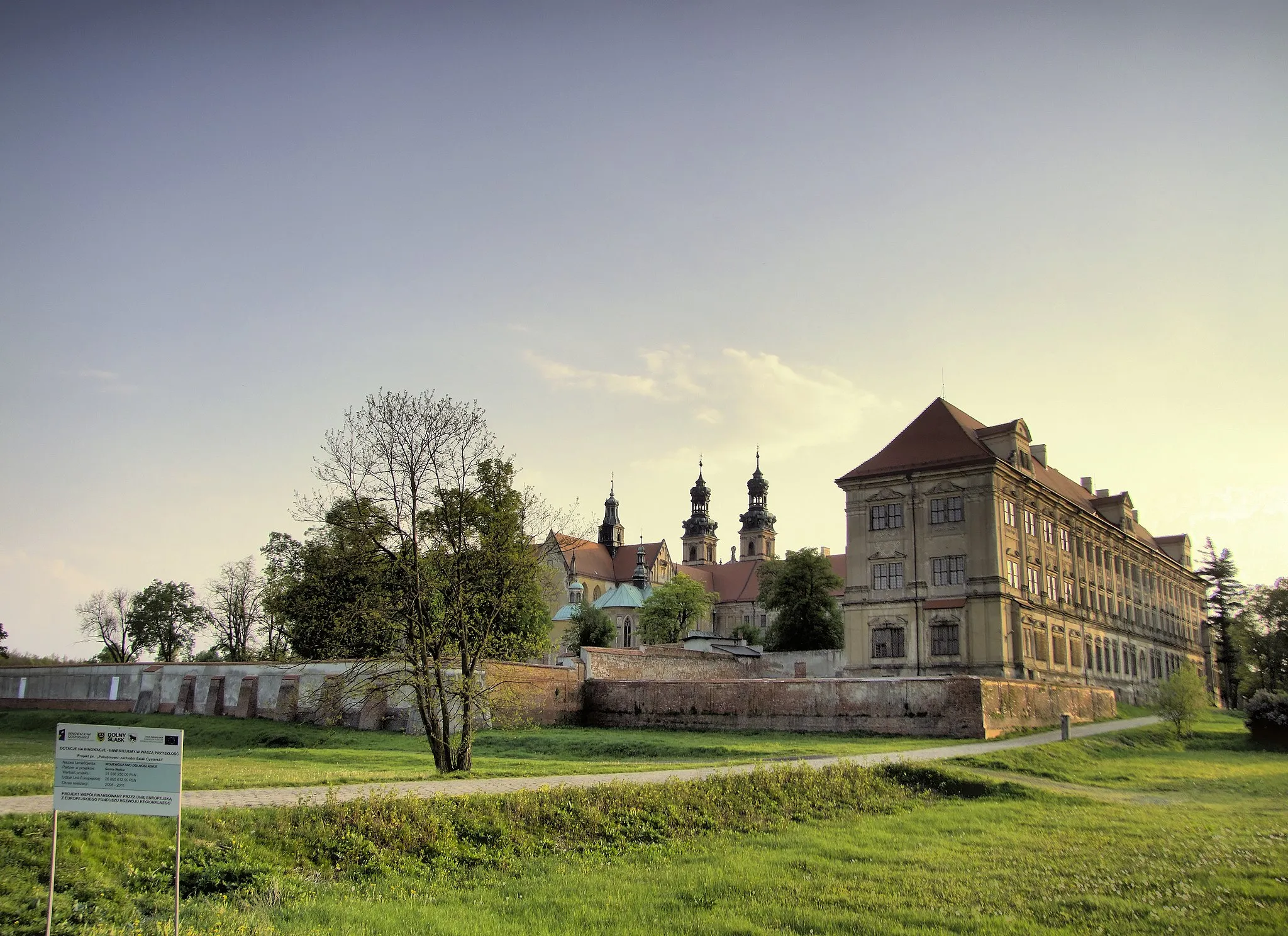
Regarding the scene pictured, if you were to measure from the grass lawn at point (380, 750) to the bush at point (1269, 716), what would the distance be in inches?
471

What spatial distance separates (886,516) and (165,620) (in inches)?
2327

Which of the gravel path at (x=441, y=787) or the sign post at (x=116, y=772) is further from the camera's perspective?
the gravel path at (x=441, y=787)

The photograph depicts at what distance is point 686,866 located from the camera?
12.9m

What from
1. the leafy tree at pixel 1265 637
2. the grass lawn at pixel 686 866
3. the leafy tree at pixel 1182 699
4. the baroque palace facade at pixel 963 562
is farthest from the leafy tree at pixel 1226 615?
the grass lawn at pixel 686 866

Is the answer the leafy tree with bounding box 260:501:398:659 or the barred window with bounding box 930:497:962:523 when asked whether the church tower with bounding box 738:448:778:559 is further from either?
the leafy tree with bounding box 260:501:398:659

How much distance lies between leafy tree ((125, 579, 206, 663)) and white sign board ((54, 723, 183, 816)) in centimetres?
7663

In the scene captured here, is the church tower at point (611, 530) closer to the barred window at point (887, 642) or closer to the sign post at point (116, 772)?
the barred window at point (887, 642)

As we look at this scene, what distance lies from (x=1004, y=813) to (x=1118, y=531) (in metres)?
53.6

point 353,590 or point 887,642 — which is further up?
point 353,590

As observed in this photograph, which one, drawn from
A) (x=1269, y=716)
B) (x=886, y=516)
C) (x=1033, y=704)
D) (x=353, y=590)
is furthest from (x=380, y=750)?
(x=1269, y=716)

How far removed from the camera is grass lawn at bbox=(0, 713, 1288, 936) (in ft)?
32.8

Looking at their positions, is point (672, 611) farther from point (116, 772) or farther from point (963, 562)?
point (116, 772)

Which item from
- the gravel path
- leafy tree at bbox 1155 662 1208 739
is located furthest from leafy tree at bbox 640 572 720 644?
the gravel path

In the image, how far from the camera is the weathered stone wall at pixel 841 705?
33.1 m
